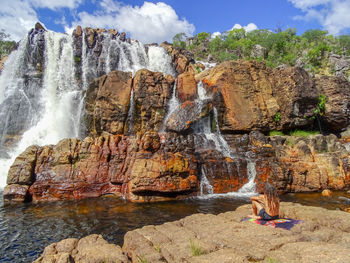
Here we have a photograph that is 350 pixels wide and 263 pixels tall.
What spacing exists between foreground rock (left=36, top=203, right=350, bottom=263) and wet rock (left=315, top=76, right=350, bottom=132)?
624 inches

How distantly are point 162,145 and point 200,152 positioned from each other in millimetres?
2447

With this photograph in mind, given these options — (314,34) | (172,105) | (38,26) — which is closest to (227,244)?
(172,105)

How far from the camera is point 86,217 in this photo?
9.68 meters

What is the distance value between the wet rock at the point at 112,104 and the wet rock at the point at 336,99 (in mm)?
15756

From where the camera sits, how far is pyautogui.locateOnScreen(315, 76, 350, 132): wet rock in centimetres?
1955

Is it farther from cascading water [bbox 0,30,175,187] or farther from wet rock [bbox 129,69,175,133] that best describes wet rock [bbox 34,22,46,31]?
wet rock [bbox 129,69,175,133]

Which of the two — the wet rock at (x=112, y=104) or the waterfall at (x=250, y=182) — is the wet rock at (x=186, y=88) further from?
the waterfall at (x=250, y=182)

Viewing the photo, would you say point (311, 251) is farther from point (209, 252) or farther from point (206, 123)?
point (206, 123)

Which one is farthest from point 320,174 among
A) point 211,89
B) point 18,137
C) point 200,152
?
point 18,137

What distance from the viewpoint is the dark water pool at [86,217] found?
7.51 m

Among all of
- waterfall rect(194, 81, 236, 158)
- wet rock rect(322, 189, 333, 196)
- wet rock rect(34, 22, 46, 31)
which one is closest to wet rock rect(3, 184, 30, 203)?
waterfall rect(194, 81, 236, 158)

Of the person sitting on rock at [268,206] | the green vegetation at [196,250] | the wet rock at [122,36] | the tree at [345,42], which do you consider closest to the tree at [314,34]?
the tree at [345,42]

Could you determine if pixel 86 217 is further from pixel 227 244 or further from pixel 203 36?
pixel 203 36

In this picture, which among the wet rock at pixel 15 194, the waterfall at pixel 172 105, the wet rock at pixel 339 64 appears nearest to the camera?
the wet rock at pixel 15 194
